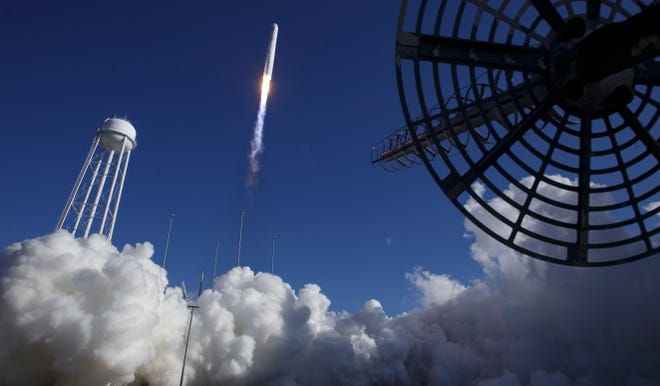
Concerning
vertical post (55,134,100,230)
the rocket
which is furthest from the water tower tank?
the rocket

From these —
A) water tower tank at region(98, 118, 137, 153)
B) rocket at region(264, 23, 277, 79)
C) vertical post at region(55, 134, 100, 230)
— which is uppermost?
rocket at region(264, 23, 277, 79)

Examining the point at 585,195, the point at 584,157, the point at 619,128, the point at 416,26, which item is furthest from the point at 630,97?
the point at 416,26

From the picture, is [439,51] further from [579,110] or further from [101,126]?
[101,126]

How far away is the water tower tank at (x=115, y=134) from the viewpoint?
45344 mm

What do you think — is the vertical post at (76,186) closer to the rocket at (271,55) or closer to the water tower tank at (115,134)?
the water tower tank at (115,134)

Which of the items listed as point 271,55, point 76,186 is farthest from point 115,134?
point 271,55

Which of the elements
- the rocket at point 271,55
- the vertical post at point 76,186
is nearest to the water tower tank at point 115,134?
the vertical post at point 76,186

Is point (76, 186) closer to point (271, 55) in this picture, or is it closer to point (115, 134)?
point (115, 134)

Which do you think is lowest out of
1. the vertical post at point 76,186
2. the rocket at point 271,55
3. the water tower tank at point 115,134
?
the vertical post at point 76,186

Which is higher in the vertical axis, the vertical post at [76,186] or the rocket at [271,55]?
the rocket at [271,55]

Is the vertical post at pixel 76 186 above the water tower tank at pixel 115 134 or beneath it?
beneath

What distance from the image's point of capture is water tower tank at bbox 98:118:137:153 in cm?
4534

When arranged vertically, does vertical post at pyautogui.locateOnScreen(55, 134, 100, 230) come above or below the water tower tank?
below

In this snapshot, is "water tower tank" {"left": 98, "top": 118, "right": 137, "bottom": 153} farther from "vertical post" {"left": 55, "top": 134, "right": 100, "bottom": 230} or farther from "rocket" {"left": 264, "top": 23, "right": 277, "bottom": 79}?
"rocket" {"left": 264, "top": 23, "right": 277, "bottom": 79}
